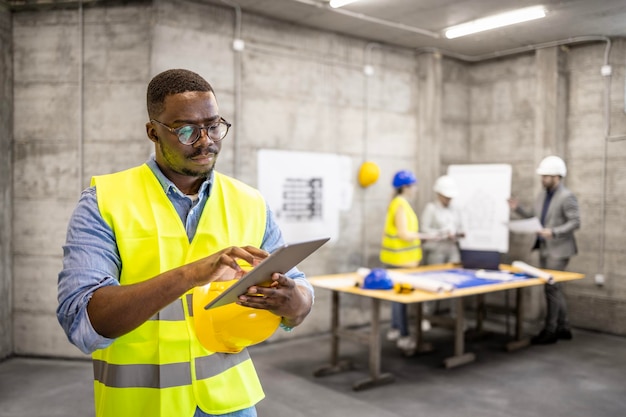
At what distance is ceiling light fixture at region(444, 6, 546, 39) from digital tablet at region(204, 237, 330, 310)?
15.9 ft

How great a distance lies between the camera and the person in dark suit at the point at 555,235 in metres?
5.84

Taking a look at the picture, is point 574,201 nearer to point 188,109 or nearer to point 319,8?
point 319,8

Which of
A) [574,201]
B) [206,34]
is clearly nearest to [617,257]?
[574,201]

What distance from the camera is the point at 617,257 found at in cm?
615

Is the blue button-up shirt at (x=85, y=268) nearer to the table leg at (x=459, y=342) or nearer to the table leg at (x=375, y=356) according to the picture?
the table leg at (x=375, y=356)

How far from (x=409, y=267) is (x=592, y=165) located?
102 inches

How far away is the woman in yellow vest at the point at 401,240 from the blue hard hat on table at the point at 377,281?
929 mm

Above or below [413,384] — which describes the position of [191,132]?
above

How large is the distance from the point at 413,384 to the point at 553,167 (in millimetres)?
2977

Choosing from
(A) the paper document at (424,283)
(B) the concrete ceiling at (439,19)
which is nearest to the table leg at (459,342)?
(A) the paper document at (424,283)

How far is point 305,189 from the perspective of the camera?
5844mm

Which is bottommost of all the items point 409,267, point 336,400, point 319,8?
point 336,400

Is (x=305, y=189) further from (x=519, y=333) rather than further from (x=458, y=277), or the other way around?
(x=519, y=333)

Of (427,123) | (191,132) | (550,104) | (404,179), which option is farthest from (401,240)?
(191,132)
